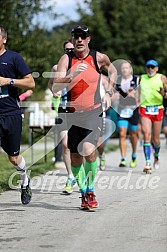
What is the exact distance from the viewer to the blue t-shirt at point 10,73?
27.6 feet

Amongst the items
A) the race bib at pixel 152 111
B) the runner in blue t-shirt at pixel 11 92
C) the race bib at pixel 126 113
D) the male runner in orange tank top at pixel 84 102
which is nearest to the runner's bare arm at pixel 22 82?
the runner in blue t-shirt at pixel 11 92

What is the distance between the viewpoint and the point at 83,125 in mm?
8664

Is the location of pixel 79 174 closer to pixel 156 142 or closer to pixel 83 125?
pixel 83 125

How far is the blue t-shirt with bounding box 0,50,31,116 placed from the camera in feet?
27.6

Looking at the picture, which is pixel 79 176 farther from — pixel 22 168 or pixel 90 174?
pixel 22 168

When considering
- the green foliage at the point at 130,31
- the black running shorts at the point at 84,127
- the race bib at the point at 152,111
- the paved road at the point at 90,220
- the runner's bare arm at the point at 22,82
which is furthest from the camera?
the green foliage at the point at 130,31

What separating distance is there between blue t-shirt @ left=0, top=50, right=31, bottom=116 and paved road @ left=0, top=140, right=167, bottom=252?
1206 millimetres

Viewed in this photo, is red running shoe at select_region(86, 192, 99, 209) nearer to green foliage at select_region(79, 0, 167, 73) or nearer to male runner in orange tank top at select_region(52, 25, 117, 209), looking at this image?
male runner in orange tank top at select_region(52, 25, 117, 209)

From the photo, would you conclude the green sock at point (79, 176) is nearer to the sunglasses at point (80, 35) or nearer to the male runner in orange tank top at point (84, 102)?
the male runner in orange tank top at point (84, 102)

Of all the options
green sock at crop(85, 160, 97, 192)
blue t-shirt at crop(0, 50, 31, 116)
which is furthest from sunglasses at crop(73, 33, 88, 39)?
green sock at crop(85, 160, 97, 192)

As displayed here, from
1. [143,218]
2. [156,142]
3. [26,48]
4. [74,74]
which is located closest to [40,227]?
[143,218]

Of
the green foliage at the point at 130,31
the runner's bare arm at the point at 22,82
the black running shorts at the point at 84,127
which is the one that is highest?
the runner's bare arm at the point at 22,82

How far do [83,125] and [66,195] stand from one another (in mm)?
1764

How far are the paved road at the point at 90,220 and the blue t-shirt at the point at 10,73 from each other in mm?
1206
